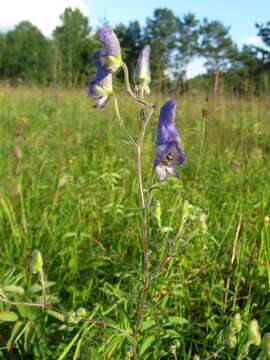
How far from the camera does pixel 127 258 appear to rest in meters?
1.91

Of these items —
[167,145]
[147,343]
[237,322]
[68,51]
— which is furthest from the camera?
[68,51]

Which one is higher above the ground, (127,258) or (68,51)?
(68,51)

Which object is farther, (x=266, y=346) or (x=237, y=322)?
(x=237, y=322)

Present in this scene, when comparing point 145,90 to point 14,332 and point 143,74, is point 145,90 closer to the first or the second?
point 143,74

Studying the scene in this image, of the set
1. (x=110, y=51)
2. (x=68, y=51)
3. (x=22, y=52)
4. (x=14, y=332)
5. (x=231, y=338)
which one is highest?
(x=22, y=52)

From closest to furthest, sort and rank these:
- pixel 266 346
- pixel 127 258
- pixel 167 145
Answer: pixel 266 346 → pixel 167 145 → pixel 127 258

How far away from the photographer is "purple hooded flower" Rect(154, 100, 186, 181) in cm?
114

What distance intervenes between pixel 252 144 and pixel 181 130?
713 mm

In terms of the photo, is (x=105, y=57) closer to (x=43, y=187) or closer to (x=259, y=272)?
(x=259, y=272)

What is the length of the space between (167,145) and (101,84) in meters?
0.27

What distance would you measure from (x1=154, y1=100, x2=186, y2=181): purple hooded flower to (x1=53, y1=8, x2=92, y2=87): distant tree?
114 inches

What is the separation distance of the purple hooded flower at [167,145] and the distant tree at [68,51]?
2.89 meters

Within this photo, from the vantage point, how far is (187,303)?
1621 millimetres

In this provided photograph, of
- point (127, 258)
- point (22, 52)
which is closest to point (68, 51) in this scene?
point (127, 258)
